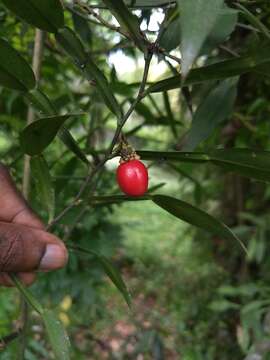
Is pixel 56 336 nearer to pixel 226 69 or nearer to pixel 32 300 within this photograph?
pixel 32 300

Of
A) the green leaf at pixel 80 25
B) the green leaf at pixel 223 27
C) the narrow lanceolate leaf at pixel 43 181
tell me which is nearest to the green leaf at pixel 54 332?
the narrow lanceolate leaf at pixel 43 181

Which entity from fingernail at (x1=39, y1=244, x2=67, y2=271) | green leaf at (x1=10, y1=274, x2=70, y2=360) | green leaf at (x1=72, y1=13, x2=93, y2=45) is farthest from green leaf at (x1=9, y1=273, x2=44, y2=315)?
green leaf at (x1=72, y1=13, x2=93, y2=45)

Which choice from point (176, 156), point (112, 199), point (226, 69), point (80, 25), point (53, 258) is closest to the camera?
point (226, 69)

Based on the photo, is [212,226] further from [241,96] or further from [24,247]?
[241,96]

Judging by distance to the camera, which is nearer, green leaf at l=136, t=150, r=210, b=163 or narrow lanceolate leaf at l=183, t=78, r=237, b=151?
green leaf at l=136, t=150, r=210, b=163

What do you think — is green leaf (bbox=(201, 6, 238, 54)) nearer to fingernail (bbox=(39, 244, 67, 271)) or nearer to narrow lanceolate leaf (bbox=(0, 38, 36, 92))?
narrow lanceolate leaf (bbox=(0, 38, 36, 92))

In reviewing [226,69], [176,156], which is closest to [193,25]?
[226,69]

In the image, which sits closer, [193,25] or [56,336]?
[193,25]
